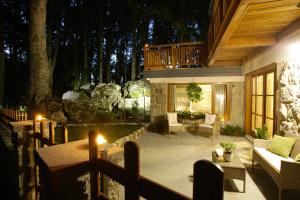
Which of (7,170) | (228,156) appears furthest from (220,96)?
(7,170)

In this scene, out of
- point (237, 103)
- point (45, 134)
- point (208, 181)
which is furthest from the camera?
point (237, 103)

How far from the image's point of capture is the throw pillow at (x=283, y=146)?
14.8 feet

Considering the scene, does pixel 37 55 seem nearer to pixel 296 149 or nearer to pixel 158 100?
pixel 158 100

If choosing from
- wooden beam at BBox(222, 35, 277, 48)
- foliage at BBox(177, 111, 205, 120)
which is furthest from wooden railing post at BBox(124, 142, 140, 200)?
foliage at BBox(177, 111, 205, 120)

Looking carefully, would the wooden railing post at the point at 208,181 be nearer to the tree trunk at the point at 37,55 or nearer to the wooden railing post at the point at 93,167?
the wooden railing post at the point at 93,167

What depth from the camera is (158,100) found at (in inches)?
414

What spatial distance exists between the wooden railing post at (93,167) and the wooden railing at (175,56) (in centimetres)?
903

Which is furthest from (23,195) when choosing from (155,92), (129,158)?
(155,92)

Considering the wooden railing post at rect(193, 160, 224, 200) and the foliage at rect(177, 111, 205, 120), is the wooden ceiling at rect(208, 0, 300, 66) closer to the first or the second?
the wooden railing post at rect(193, 160, 224, 200)

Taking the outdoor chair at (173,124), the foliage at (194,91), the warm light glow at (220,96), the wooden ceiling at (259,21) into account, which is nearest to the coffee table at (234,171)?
the wooden ceiling at (259,21)

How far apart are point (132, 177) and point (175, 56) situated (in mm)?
9615

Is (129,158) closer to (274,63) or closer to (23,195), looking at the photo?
(23,195)

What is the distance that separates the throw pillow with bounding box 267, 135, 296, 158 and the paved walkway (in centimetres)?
551

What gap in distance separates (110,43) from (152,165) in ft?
69.1
